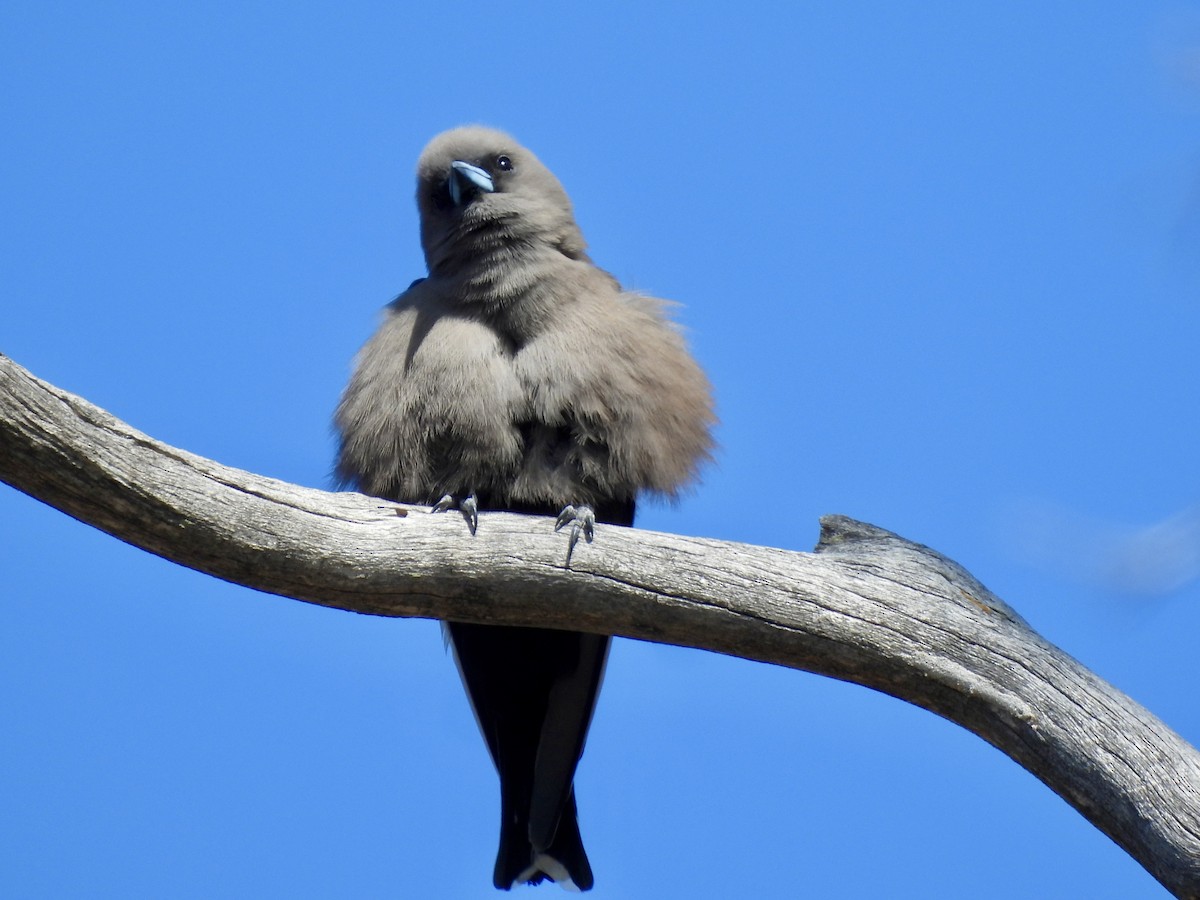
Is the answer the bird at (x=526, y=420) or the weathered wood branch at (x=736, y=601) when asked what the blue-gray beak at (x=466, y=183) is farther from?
the weathered wood branch at (x=736, y=601)

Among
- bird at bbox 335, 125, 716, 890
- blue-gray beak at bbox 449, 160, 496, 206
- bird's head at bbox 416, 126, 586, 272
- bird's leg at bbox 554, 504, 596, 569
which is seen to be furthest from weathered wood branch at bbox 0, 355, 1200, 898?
blue-gray beak at bbox 449, 160, 496, 206

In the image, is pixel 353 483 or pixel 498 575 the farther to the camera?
pixel 353 483

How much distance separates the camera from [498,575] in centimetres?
371

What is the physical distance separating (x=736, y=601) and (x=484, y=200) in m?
2.21

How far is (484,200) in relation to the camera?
5.20 meters

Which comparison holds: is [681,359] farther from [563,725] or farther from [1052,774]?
[1052,774]

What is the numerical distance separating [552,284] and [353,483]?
3.37 ft

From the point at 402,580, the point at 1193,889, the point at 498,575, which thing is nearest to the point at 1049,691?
the point at 1193,889

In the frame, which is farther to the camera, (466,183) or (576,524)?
(466,183)

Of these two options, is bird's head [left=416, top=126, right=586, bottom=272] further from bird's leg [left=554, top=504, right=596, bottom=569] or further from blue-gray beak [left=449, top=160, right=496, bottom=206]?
bird's leg [left=554, top=504, right=596, bottom=569]

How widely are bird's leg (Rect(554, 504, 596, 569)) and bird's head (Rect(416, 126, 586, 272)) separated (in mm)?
1495

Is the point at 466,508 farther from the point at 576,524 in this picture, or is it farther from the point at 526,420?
the point at 526,420

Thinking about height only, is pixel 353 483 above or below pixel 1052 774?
above

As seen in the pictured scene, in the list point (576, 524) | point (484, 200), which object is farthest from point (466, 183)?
point (576, 524)
